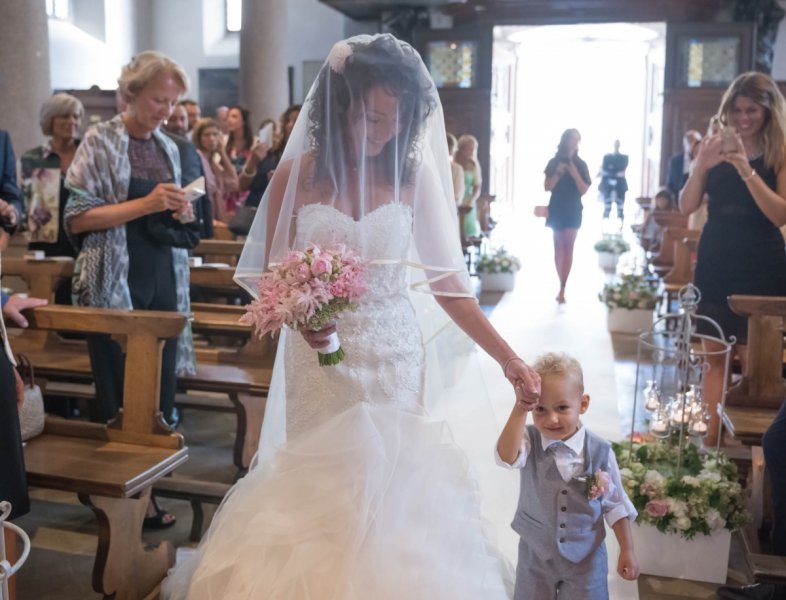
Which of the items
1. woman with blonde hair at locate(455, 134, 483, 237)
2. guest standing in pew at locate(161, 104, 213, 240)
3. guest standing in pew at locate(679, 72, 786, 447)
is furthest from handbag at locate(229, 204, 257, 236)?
woman with blonde hair at locate(455, 134, 483, 237)

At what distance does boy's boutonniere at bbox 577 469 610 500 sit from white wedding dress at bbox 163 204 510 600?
0.40 meters

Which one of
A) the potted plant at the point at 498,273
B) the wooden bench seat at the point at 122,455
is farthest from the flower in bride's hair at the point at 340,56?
the potted plant at the point at 498,273

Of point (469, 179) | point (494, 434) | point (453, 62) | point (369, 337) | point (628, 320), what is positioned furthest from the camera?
point (453, 62)

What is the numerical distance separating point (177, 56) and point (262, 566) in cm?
1840

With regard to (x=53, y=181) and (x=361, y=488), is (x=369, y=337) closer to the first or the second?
(x=361, y=488)

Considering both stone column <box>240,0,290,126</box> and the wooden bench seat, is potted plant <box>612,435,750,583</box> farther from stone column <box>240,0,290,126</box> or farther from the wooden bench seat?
stone column <box>240,0,290,126</box>

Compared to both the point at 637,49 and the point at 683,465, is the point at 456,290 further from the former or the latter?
the point at 637,49

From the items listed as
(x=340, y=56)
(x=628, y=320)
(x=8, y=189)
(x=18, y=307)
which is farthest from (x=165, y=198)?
(x=628, y=320)

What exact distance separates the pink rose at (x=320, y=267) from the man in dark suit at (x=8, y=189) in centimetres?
203

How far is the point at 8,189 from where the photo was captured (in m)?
4.16

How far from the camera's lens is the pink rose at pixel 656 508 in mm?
3477

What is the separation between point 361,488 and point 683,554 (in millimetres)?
1556

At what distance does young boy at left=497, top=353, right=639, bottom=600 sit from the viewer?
2551 millimetres

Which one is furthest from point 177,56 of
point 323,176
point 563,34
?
point 323,176
